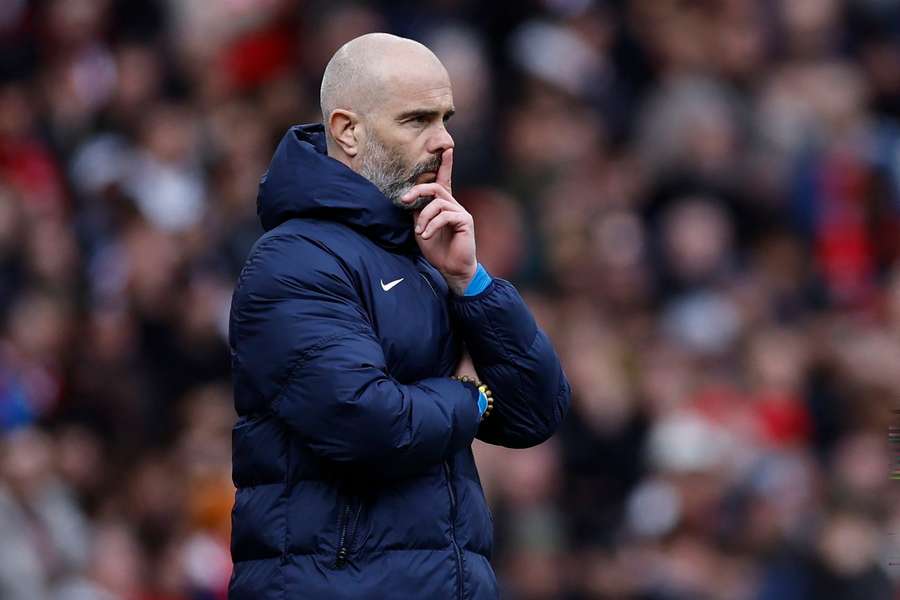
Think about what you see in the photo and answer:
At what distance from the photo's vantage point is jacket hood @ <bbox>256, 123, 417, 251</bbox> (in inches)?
155

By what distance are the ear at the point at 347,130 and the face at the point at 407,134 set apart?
19mm

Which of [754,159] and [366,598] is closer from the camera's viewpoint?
[366,598]

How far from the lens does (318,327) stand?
3748mm

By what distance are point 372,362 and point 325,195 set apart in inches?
15.7

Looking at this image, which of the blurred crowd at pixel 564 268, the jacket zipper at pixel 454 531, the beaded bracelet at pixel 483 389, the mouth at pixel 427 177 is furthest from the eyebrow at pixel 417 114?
the blurred crowd at pixel 564 268

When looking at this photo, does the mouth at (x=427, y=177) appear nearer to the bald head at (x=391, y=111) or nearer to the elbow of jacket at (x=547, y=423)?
the bald head at (x=391, y=111)

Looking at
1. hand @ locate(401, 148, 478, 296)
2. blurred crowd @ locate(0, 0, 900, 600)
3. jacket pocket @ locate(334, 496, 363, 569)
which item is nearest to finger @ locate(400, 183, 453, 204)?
hand @ locate(401, 148, 478, 296)

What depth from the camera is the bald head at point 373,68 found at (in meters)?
3.93

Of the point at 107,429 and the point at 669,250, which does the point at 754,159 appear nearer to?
the point at 669,250

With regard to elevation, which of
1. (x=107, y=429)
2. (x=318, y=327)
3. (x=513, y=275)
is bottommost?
(x=107, y=429)

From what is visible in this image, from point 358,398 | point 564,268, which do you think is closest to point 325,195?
point 358,398

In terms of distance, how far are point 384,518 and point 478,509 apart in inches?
9.8

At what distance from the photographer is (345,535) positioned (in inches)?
150

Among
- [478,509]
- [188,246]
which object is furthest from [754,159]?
[478,509]
